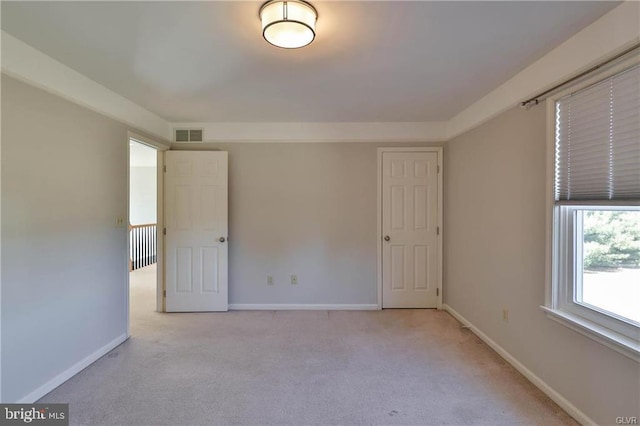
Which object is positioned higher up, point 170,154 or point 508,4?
point 508,4

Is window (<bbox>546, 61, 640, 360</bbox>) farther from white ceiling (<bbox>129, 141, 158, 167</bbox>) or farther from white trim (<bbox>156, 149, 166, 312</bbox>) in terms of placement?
white ceiling (<bbox>129, 141, 158, 167</bbox>)

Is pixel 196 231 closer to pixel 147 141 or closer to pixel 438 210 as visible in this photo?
pixel 147 141

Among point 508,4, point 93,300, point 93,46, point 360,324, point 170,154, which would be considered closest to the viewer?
point 508,4

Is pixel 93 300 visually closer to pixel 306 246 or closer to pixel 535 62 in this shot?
pixel 306 246

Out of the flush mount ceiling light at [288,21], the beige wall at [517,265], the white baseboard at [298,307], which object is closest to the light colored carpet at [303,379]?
the beige wall at [517,265]

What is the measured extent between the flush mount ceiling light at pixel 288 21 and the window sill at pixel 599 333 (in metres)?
2.31

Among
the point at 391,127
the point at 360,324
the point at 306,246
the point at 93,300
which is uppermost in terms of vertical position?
the point at 391,127

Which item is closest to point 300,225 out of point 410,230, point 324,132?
point 324,132

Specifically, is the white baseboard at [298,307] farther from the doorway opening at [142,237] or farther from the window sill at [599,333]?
the window sill at [599,333]

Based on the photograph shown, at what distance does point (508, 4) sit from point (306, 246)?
290 centimetres

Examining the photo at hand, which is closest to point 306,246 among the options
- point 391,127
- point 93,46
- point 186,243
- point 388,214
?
point 388,214

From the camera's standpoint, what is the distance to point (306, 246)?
3.65m

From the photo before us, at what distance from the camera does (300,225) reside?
3.64 meters

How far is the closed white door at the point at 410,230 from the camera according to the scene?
3621mm
